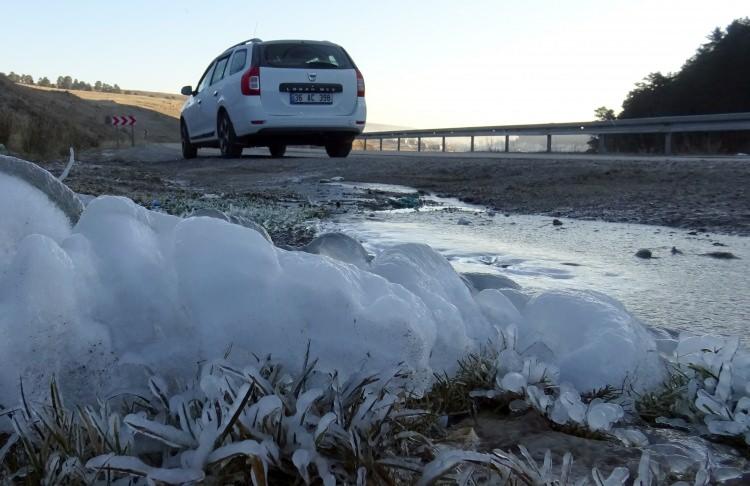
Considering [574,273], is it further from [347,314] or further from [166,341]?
[166,341]

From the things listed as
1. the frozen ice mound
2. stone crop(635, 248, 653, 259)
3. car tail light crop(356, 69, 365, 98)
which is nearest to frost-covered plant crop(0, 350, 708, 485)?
the frozen ice mound

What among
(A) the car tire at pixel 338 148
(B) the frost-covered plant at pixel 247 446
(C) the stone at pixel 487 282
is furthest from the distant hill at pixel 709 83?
(B) the frost-covered plant at pixel 247 446

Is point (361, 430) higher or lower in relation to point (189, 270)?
lower

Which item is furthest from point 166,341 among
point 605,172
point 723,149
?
point 723,149

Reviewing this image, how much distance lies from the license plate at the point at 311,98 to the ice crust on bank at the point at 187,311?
27.8ft

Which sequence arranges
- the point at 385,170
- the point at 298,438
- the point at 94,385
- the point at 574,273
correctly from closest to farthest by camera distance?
the point at 298,438 → the point at 94,385 → the point at 574,273 → the point at 385,170

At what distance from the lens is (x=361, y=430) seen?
37.2 inches

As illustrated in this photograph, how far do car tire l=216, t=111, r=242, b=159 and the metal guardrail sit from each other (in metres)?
7.85

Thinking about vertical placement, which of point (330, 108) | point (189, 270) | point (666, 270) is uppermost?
point (330, 108)

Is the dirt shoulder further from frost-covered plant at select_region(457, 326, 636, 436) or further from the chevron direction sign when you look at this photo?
the chevron direction sign

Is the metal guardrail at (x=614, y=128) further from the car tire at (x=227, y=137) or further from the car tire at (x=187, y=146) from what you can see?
the car tire at (x=187, y=146)

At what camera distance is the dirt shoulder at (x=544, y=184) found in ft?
15.2

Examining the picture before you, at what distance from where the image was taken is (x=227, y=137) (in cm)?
1050

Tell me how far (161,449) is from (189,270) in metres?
0.40
